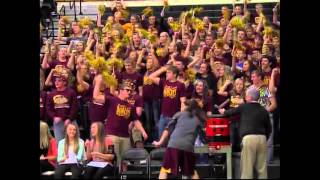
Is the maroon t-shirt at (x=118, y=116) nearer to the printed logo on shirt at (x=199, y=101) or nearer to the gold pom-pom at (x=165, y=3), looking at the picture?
the printed logo on shirt at (x=199, y=101)

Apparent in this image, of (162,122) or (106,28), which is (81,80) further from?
(162,122)

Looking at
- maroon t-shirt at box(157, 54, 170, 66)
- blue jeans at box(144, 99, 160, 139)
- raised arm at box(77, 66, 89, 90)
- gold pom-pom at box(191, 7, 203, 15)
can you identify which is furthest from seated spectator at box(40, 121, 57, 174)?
gold pom-pom at box(191, 7, 203, 15)

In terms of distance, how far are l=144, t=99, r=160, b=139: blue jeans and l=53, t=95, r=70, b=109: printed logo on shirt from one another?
120cm

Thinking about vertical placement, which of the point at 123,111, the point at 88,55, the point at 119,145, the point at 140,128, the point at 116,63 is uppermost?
the point at 88,55

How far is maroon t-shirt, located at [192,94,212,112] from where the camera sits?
9.10 m

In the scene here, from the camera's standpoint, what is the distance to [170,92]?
9234 mm

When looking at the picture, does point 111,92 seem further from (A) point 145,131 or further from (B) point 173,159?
(B) point 173,159

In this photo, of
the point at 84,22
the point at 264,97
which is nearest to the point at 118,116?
the point at 84,22

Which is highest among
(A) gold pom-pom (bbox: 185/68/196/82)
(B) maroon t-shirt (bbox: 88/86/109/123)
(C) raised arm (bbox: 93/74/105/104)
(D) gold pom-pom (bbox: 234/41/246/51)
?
(D) gold pom-pom (bbox: 234/41/246/51)

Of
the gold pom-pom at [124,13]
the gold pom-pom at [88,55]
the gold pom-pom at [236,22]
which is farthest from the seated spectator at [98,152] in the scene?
the gold pom-pom at [236,22]

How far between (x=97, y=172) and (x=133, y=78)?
4.90ft

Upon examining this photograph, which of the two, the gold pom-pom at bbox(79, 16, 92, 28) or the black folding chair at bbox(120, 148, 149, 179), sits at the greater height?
the gold pom-pom at bbox(79, 16, 92, 28)

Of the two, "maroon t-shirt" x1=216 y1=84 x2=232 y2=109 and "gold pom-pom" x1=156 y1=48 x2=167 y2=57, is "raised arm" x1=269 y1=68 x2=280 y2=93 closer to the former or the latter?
"maroon t-shirt" x1=216 y1=84 x2=232 y2=109

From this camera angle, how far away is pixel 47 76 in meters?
9.48
